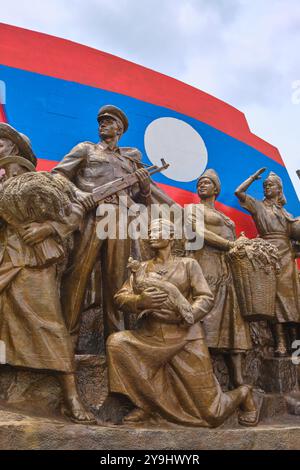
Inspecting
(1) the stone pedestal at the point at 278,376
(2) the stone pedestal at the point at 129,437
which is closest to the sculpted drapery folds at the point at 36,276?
(2) the stone pedestal at the point at 129,437

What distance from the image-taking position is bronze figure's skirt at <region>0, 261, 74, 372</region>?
361cm

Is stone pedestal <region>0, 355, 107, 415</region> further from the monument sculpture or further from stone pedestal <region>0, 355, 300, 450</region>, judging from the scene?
the monument sculpture

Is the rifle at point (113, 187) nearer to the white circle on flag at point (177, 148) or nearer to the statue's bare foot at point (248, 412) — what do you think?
the statue's bare foot at point (248, 412)

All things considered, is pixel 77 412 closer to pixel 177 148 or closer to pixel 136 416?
pixel 136 416

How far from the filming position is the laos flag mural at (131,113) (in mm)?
6773

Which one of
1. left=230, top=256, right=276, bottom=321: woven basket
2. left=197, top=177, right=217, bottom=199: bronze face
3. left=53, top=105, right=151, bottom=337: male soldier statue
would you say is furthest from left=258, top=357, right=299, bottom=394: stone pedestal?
left=197, top=177, right=217, bottom=199: bronze face

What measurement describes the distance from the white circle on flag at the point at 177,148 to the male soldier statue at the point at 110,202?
7.13ft

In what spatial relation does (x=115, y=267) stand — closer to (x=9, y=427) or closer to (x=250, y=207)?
(x=9, y=427)

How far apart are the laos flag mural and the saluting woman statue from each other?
1.12 metres

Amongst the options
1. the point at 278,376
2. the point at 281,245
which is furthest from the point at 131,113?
the point at 278,376

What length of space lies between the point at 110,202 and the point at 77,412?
5.93ft

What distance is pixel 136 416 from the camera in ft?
12.3

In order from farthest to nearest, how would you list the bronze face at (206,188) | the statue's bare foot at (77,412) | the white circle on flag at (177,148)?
the white circle on flag at (177,148), the bronze face at (206,188), the statue's bare foot at (77,412)
